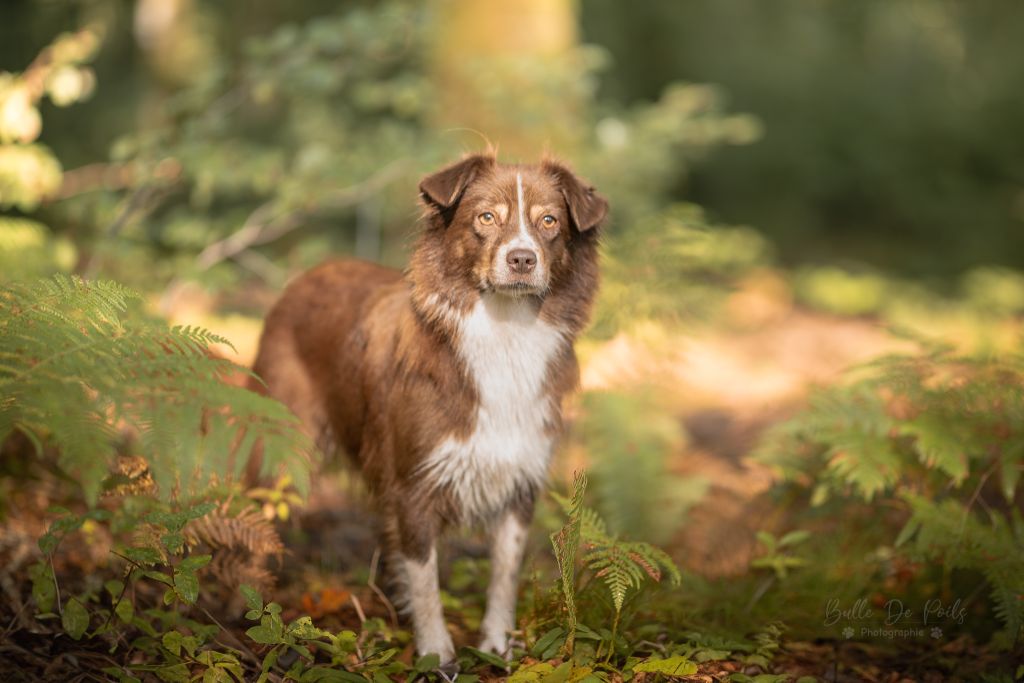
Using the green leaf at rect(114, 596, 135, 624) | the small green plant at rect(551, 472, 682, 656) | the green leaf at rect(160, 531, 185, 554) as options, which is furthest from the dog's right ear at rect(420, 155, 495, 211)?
the green leaf at rect(114, 596, 135, 624)

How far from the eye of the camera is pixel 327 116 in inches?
361

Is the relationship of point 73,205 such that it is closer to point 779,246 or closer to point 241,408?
point 241,408

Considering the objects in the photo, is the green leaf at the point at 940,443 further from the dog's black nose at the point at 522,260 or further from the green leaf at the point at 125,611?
the green leaf at the point at 125,611

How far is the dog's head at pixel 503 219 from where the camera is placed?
401 centimetres

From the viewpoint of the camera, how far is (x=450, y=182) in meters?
4.12

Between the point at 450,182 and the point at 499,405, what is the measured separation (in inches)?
43.0

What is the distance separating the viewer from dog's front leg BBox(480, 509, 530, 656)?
411cm

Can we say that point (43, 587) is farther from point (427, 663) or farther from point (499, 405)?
point (499, 405)

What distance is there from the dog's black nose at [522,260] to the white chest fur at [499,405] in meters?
0.28

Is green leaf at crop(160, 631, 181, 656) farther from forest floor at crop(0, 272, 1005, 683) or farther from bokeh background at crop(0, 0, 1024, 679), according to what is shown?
bokeh background at crop(0, 0, 1024, 679)

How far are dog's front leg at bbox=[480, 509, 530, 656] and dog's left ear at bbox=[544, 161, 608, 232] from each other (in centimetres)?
149

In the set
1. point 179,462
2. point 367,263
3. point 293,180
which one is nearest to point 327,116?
point 293,180

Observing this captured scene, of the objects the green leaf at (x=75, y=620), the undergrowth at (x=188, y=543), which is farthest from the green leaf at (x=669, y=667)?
the green leaf at (x=75, y=620)

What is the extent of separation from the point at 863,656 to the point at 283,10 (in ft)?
53.8
